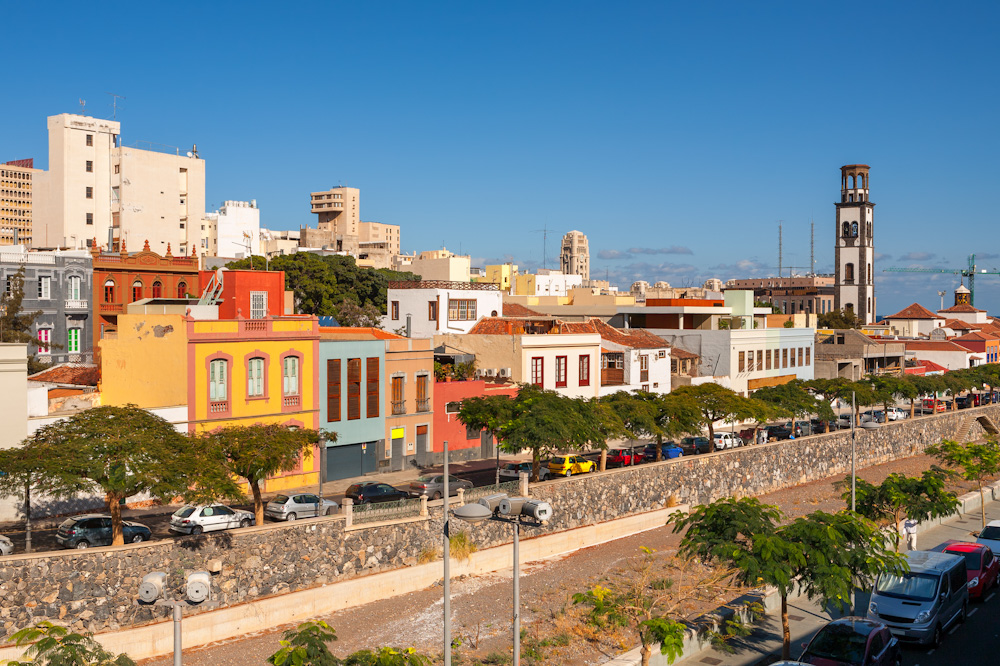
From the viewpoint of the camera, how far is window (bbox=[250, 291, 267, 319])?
46.2 meters

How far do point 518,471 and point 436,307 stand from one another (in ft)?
71.8

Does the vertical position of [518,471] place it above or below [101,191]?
below

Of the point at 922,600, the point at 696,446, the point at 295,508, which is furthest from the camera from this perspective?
the point at 696,446

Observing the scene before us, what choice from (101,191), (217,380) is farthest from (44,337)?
(101,191)

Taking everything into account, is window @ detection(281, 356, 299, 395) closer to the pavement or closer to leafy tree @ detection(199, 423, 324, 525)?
leafy tree @ detection(199, 423, 324, 525)

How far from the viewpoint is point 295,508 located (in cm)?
3322

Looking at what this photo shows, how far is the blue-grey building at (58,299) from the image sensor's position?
179 ft

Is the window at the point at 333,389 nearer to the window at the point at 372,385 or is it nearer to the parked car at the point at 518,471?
the window at the point at 372,385

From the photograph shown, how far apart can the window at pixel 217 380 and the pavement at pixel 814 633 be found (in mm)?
23449

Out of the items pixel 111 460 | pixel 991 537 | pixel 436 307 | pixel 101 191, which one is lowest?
pixel 991 537

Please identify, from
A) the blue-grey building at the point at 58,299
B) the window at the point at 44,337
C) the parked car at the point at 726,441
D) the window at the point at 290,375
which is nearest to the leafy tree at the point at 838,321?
the parked car at the point at 726,441

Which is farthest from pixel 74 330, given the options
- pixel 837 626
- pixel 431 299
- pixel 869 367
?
pixel 869 367

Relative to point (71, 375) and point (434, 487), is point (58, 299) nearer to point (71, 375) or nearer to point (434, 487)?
point (71, 375)

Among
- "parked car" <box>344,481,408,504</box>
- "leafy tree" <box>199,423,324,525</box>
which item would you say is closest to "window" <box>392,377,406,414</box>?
"parked car" <box>344,481,408,504</box>
